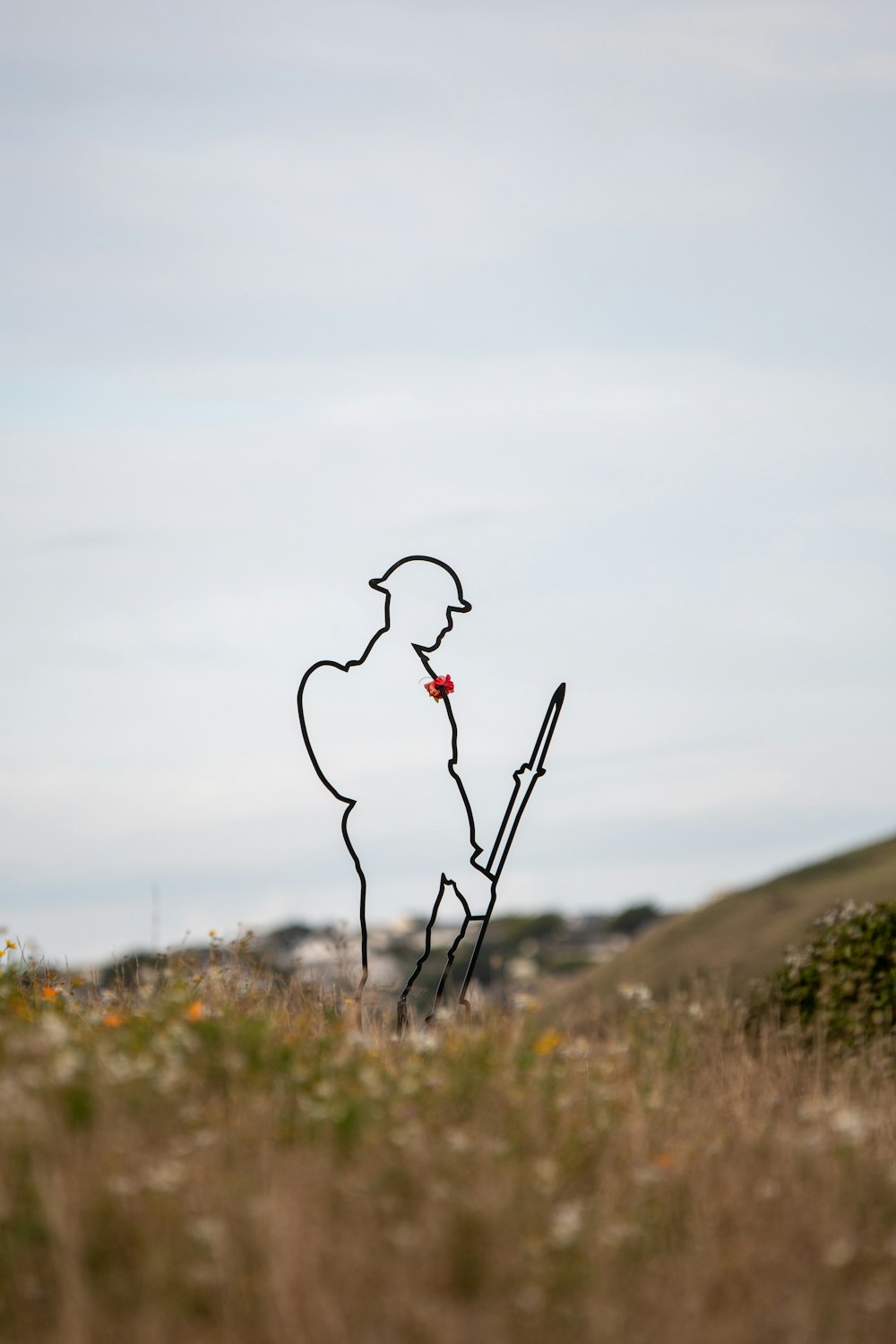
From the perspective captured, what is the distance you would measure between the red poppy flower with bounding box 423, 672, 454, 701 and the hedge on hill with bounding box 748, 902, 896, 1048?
10.1 ft

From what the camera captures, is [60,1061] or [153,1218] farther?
[60,1061]

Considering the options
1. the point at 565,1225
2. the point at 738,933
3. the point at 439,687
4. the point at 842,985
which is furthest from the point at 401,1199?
the point at 738,933

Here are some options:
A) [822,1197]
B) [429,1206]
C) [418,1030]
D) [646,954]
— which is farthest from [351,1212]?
[646,954]

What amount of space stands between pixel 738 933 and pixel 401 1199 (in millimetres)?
11146

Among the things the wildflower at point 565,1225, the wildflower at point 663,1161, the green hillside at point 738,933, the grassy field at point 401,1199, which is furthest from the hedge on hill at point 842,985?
the wildflower at point 565,1225

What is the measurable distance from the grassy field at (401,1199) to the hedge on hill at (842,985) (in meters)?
3.10

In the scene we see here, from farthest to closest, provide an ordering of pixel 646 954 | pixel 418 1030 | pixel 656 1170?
1. pixel 646 954
2. pixel 418 1030
3. pixel 656 1170

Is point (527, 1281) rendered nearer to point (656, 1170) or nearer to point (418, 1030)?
point (656, 1170)

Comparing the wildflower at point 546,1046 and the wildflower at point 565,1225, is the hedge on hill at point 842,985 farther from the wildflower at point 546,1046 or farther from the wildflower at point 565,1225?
the wildflower at point 565,1225

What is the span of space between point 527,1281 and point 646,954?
12.0 metres

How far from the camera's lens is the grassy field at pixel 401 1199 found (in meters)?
4.12

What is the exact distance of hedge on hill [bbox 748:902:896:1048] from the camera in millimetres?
9078

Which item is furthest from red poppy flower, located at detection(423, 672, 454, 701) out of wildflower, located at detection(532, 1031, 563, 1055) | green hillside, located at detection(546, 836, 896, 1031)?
green hillside, located at detection(546, 836, 896, 1031)

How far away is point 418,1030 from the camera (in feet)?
22.6
